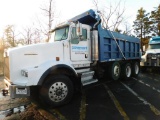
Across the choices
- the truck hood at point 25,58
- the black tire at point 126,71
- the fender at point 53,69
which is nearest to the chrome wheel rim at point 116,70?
the black tire at point 126,71

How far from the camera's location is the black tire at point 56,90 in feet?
17.7

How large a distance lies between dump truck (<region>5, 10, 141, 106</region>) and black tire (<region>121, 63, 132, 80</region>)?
85 cm

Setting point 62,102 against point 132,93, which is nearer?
point 62,102

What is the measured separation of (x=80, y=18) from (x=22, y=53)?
322 cm

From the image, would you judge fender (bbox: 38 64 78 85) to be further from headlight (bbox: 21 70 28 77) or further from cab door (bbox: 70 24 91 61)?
cab door (bbox: 70 24 91 61)

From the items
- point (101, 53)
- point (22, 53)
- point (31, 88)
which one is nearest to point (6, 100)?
point (31, 88)

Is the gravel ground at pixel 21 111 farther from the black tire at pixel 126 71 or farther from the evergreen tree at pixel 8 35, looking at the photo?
the evergreen tree at pixel 8 35

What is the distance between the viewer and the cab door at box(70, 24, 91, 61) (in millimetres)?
6639

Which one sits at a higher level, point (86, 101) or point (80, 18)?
point (80, 18)

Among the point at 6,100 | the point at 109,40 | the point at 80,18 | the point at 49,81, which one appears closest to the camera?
the point at 49,81

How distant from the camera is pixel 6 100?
6793 mm

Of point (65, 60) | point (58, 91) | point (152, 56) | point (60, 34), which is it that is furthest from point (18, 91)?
point (152, 56)

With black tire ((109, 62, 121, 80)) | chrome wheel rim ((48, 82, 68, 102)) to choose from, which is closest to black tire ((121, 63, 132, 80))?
black tire ((109, 62, 121, 80))

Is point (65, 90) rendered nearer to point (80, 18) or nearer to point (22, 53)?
point (22, 53)
